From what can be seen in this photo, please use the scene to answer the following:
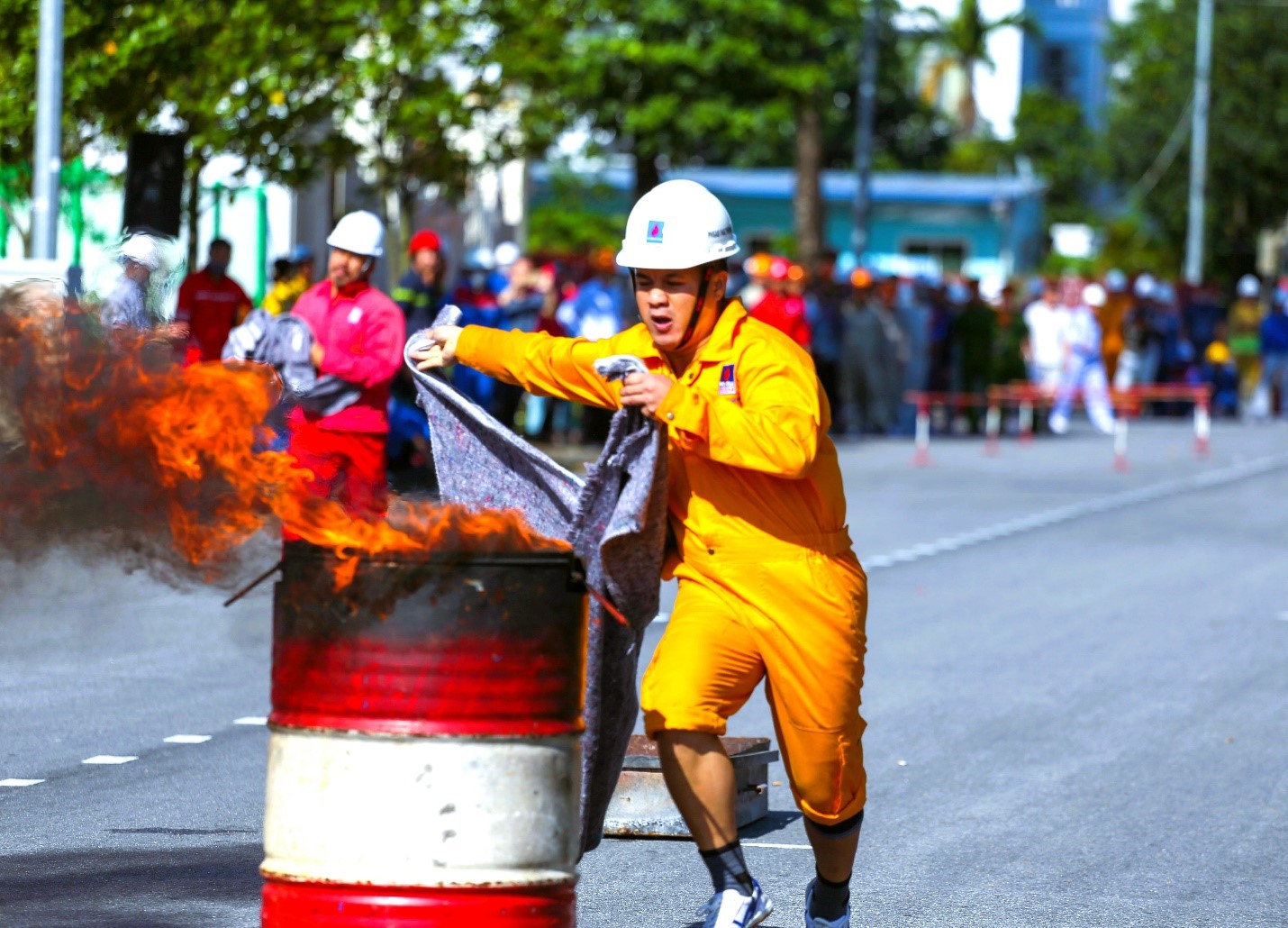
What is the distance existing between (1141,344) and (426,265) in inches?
989

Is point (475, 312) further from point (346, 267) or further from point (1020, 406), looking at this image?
point (1020, 406)

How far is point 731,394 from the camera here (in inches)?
212

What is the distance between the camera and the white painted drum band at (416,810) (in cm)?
445

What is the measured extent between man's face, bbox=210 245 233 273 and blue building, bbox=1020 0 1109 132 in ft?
311

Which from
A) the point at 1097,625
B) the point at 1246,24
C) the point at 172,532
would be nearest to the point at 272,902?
the point at 172,532

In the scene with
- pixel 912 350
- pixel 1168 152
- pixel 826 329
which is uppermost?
pixel 1168 152

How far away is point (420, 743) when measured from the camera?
4441mm

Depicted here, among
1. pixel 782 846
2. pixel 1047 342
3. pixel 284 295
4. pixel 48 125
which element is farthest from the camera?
pixel 1047 342

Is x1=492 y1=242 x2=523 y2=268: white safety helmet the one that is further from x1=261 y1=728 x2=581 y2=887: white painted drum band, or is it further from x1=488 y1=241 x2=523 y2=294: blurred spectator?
x1=261 y1=728 x2=581 y2=887: white painted drum band

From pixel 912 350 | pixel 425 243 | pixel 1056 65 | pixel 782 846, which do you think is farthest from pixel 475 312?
pixel 1056 65

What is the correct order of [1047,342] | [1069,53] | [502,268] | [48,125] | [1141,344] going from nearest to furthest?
1. [48,125]
2. [502,268]
3. [1047,342]
4. [1141,344]
5. [1069,53]

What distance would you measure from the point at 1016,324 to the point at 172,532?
29.4 m

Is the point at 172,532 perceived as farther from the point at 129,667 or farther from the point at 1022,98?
the point at 1022,98

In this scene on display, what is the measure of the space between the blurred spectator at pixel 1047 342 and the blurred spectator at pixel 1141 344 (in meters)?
6.02
